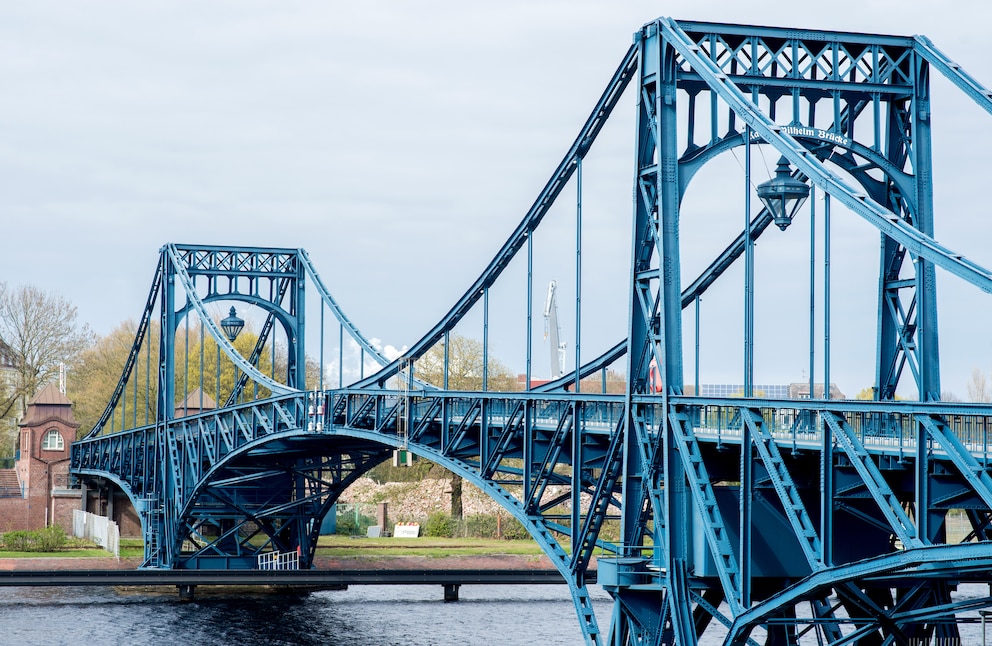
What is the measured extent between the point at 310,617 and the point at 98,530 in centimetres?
2294

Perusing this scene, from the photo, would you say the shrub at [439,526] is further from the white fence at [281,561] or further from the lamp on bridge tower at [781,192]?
the lamp on bridge tower at [781,192]

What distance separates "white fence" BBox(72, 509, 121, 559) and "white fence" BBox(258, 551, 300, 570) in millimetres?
6593

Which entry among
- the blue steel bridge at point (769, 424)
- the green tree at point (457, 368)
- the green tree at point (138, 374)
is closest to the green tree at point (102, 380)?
the green tree at point (138, 374)

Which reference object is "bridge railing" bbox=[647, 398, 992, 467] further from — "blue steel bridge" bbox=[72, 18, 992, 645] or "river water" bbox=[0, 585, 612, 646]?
"river water" bbox=[0, 585, 612, 646]

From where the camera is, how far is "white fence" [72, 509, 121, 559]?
224 feet

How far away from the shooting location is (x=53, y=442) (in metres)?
84.4

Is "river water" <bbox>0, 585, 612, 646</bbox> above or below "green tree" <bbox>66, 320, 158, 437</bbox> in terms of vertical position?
below

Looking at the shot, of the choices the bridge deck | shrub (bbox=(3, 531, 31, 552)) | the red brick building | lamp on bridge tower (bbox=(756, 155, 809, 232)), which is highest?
lamp on bridge tower (bbox=(756, 155, 809, 232))

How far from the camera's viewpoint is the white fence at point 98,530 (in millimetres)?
68406

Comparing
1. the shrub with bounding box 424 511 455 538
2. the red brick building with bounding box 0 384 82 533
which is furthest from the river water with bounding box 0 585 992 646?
the red brick building with bounding box 0 384 82 533

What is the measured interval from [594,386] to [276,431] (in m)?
53.1

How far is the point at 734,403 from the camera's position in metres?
24.3

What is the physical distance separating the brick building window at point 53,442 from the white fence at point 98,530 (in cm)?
505

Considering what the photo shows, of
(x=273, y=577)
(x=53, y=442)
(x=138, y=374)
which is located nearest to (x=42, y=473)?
(x=53, y=442)
